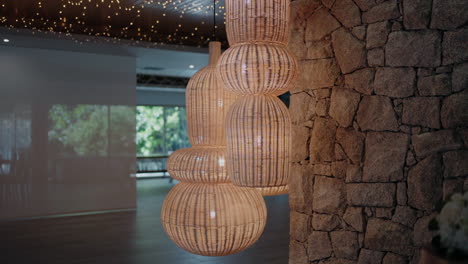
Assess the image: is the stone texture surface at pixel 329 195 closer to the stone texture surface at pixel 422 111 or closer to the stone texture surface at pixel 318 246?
the stone texture surface at pixel 318 246

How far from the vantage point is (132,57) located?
7121 mm

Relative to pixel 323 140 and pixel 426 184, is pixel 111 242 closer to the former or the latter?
pixel 323 140

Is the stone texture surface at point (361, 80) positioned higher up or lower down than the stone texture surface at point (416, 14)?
lower down

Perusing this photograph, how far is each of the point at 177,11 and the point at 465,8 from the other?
11.1 feet

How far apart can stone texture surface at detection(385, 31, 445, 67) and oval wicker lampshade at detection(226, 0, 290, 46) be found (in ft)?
1.68

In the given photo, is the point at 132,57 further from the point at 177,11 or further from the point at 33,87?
the point at 177,11

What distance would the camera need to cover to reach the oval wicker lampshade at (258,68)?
1939 millimetres

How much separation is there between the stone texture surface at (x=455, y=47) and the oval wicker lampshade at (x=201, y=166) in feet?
3.82

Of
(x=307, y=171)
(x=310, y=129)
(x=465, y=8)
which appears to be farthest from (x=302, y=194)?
(x=465, y=8)

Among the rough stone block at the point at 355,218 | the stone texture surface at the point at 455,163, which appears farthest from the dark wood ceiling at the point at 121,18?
the stone texture surface at the point at 455,163

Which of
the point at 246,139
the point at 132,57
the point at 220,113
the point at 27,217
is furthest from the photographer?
the point at 132,57

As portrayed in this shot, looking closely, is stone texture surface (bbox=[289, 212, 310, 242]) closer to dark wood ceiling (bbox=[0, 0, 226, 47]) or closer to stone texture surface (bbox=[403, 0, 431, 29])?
stone texture surface (bbox=[403, 0, 431, 29])

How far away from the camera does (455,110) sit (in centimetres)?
183

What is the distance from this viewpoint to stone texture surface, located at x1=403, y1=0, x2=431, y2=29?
1923 millimetres
